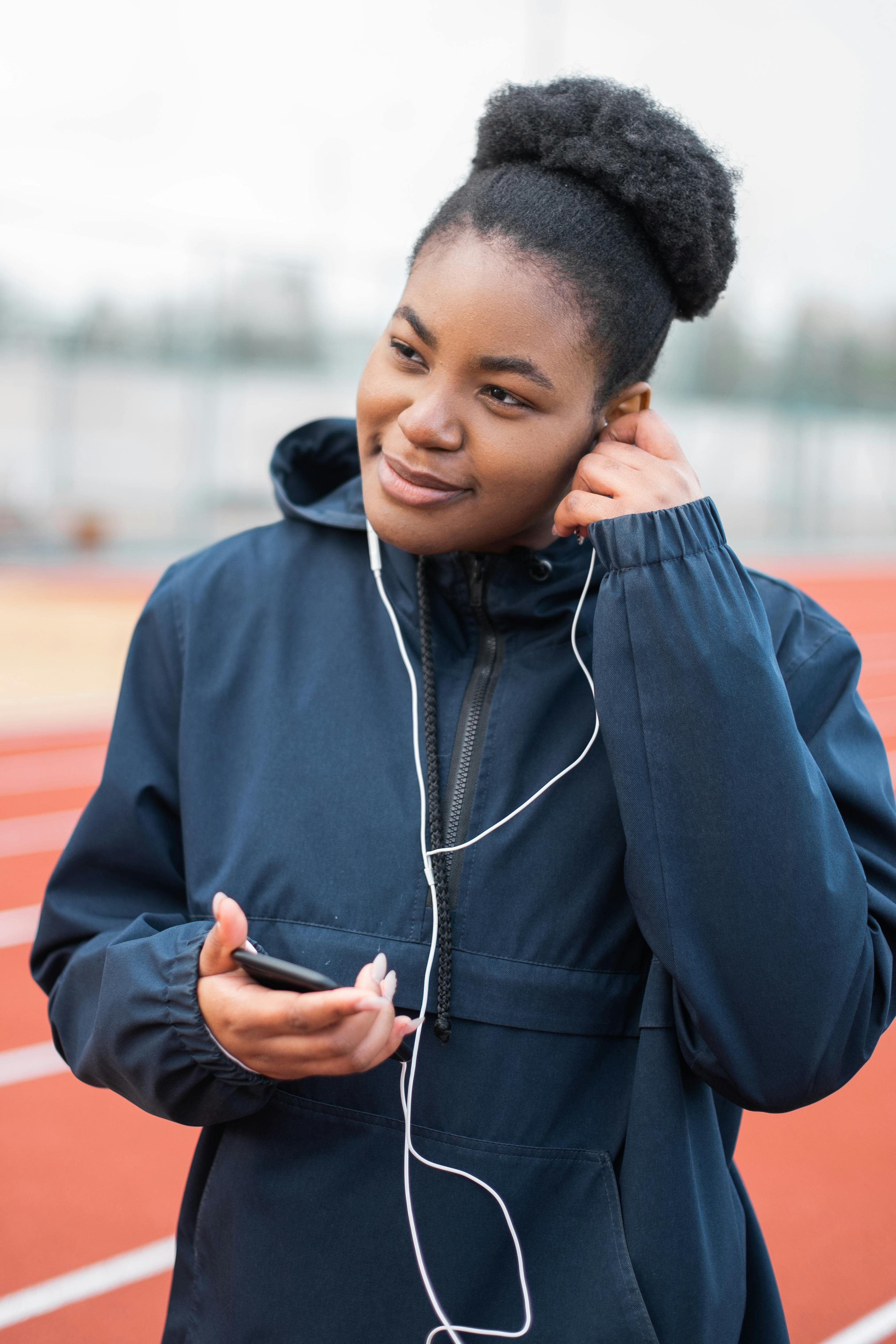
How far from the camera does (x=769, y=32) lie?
20719mm

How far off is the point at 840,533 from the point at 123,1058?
2056cm

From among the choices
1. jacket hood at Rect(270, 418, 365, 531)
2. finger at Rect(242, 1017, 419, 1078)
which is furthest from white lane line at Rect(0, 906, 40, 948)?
finger at Rect(242, 1017, 419, 1078)

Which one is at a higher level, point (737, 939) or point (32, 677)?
point (737, 939)

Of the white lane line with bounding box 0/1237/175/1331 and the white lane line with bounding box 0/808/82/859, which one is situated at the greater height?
the white lane line with bounding box 0/1237/175/1331

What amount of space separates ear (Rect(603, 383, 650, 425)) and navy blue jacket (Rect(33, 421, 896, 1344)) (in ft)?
0.59

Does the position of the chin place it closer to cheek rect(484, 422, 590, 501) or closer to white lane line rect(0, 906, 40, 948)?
cheek rect(484, 422, 590, 501)

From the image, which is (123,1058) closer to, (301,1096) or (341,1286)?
(301,1096)

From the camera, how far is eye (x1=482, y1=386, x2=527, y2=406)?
138 cm

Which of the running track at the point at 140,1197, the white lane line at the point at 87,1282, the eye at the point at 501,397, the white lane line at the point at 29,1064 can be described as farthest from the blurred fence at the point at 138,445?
the eye at the point at 501,397

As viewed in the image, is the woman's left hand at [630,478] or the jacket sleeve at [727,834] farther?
the woman's left hand at [630,478]

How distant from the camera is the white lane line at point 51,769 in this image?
22.8ft

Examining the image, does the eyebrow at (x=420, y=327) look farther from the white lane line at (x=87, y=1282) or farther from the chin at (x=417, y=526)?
the white lane line at (x=87, y=1282)

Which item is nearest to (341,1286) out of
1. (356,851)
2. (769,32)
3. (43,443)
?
(356,851)

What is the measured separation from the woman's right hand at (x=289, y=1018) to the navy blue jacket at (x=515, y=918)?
0.14 feet
